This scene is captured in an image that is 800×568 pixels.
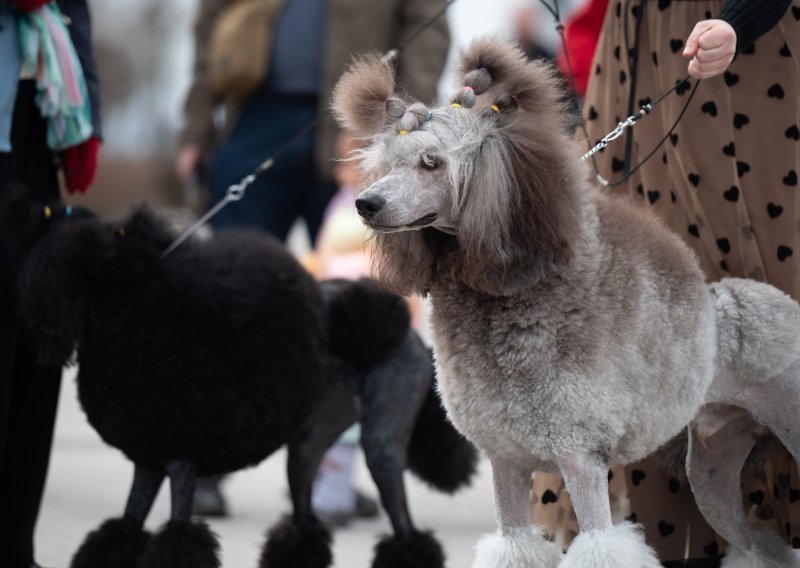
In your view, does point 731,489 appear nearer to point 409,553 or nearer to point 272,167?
point 409,553

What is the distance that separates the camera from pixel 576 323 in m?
2.35

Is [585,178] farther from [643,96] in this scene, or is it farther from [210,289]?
[210,289]

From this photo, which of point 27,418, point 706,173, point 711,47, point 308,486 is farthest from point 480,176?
point 27,418

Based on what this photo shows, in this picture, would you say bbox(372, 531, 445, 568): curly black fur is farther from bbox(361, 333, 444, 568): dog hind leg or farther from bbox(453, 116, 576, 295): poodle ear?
bbox(453, 116, 576, 295): poodle ear

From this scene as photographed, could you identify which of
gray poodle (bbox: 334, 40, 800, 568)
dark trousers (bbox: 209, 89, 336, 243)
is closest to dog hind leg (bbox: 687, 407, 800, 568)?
gray poodle (bbox: 334, 40, 800, 568)

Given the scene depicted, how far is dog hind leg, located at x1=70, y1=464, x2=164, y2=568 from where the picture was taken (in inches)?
116

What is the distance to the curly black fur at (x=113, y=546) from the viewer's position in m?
2.96

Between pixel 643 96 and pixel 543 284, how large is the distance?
0.91m

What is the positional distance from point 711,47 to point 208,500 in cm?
284

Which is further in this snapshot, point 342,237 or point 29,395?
point 342,237

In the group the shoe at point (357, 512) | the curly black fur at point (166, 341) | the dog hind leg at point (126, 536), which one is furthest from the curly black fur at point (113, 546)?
the shoe at point (357, 512)

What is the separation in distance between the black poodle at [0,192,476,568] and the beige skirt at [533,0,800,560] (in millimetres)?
633

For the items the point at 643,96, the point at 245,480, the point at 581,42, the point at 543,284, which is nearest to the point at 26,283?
the point at 543,284

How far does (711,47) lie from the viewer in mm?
2488
